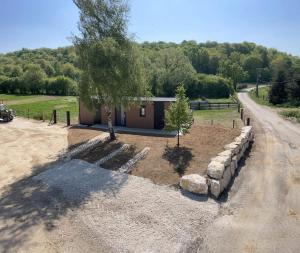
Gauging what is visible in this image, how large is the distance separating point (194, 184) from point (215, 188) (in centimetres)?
93

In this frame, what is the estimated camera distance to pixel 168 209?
11.6m

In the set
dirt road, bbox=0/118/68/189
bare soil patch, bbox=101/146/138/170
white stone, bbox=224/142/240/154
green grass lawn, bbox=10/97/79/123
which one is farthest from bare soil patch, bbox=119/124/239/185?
green grass lawn, bbox=10/97/79/123

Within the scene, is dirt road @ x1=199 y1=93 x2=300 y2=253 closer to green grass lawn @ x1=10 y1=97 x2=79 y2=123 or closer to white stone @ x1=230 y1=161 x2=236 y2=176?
white stone @ x1=230 y1=161 x2=236 y2=176

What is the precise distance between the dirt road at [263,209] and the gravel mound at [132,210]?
710 mm

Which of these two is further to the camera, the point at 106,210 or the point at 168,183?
the point at 168,183

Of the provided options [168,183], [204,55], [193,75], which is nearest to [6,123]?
[168,183]

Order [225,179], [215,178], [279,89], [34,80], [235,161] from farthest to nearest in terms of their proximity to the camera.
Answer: [34,80] → [279,89] → [235,161] → [225,179] → [215,178]

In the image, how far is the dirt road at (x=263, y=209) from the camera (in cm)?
970

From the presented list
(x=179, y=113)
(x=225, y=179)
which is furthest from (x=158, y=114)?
(x=225, y=179)

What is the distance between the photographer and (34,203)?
478 inches

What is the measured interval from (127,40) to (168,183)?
9.83 meters

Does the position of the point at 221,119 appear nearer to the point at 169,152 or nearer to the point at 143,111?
the point at 143,111

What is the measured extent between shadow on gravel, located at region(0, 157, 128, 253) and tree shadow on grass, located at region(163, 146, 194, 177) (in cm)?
292

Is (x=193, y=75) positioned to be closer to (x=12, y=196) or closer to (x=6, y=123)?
(x=6, y=123)
